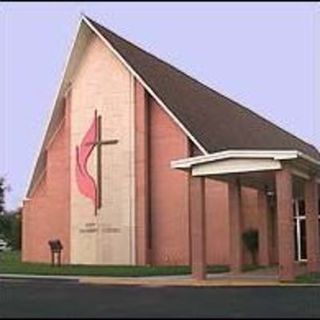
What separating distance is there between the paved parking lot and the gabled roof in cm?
1538

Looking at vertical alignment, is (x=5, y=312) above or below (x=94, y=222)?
below

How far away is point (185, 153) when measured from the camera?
114ft

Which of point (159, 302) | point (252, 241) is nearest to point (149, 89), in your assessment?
point (252, 241)

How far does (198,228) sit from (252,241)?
11.3 metres

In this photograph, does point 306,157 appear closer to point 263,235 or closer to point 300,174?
point 300,174

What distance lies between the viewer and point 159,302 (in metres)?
15.0

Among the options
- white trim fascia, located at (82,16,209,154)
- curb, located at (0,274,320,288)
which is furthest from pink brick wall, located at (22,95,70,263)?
curb, located at (0,274,320,288)

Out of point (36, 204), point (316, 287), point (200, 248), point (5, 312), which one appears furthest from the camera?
point (36, 204)

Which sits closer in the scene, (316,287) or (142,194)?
(316,287)

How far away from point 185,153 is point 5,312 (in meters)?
22.4

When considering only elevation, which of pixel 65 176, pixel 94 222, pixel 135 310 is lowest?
pixel 135 310

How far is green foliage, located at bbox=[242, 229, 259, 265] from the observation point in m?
34.8

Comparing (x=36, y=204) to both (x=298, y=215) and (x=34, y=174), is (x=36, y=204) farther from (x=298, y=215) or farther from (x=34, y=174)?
(x=298, y=215)

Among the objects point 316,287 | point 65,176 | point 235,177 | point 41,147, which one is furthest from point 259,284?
point 41,147
